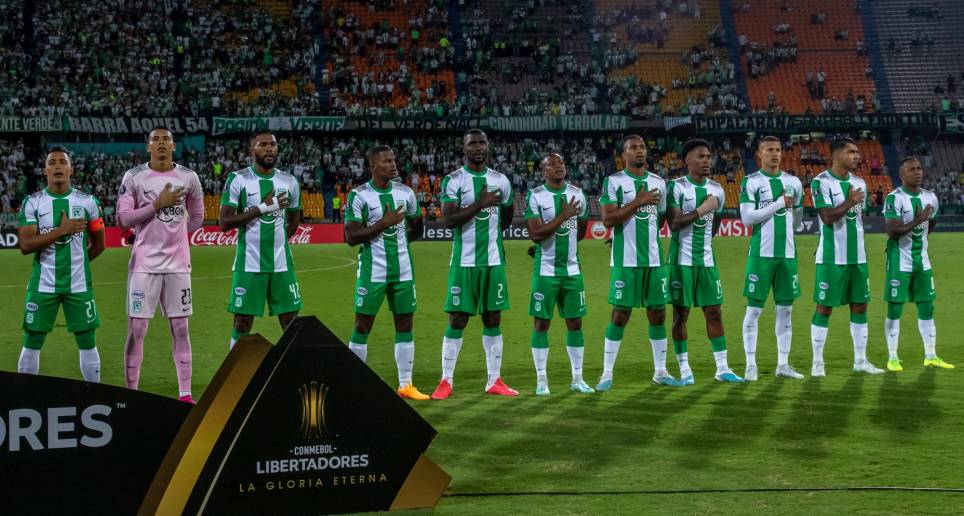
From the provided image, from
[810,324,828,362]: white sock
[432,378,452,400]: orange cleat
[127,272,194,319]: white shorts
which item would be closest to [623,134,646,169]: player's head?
[810,324,828,362]: white sock

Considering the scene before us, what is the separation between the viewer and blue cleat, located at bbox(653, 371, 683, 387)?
9672 mm

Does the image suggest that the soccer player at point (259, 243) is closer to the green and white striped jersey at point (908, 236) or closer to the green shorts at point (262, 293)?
the green shorts at point (262, 293)

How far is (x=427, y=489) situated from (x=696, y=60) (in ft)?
143

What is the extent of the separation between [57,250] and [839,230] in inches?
293

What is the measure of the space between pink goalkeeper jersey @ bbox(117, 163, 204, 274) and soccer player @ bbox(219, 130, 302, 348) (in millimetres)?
438

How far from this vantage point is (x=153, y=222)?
855 centimetres

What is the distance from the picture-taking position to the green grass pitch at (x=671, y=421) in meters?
5.83

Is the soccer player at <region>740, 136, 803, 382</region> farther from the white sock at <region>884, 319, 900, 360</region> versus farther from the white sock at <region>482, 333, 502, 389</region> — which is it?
the white sock at <region>482, 333, 502, 389</region>

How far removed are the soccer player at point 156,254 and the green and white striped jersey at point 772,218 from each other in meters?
5.41

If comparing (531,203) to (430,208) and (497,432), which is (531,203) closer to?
(497,432)

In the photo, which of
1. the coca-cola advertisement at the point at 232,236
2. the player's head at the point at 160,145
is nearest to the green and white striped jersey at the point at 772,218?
the player's head at the point at 160,145

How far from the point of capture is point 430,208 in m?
36.4

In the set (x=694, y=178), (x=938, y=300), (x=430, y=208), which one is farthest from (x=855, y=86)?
(x=694, y=178)

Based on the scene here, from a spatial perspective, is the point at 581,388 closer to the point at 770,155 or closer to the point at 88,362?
the point at 770,155
